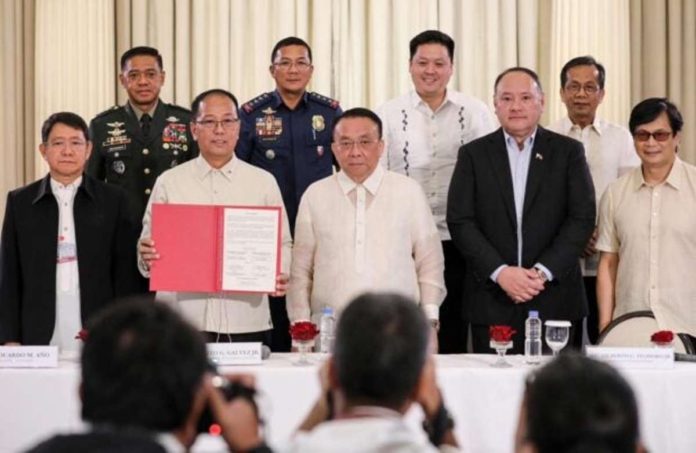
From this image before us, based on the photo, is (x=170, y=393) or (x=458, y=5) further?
(x=458, y=5)

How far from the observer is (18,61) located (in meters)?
6.88

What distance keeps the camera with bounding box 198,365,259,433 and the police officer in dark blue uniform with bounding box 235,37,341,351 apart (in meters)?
3.04

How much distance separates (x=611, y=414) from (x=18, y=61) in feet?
19.0

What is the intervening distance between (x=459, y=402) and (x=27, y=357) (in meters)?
1.34

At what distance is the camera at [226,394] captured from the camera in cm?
199

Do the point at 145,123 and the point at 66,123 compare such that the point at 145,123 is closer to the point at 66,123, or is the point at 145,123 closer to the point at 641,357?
the point at 66,123

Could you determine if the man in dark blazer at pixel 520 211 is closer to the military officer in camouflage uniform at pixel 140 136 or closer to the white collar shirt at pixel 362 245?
the white collar shirt at pixel 362 245

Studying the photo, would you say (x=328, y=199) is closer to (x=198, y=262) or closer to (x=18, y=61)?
(x=198, y=262)

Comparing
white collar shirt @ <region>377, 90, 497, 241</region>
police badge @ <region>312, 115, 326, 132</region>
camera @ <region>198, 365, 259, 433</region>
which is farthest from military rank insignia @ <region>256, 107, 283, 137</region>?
camera @ <region>198, 365, 259, 433</region>

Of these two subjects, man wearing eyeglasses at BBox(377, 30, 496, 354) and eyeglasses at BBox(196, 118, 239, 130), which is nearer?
eyeglasses at BBox(196, 118, 239, 130)

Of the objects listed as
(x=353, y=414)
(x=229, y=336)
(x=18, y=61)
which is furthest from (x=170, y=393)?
(x=18, y=61)

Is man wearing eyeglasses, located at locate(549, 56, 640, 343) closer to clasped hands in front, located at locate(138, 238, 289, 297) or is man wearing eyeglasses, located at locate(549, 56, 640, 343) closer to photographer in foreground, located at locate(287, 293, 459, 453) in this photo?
clasped hands in front, located at locate(138, 238, 289, 297)

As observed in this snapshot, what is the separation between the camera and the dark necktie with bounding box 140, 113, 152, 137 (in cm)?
509

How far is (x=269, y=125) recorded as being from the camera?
5.18 metres
